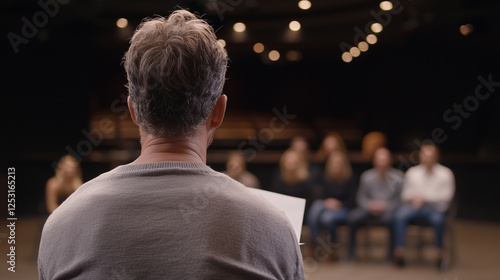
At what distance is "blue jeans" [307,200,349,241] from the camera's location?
5.64 meters

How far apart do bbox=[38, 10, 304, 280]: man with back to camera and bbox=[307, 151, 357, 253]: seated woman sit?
495 centimetres

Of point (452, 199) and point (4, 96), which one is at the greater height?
point (4, 96)

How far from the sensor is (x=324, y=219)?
568 centimetres

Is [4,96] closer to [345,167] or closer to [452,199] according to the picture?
[345,167]

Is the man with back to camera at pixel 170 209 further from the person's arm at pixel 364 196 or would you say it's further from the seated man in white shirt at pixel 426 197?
the person's arm at pixel 364 196

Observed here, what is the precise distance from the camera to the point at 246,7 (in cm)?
833

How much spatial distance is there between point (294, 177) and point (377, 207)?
0.97 meters

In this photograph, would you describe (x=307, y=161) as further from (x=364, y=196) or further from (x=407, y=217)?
(x=407, y=217)

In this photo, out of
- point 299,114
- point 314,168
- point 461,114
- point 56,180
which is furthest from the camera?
point 299,114

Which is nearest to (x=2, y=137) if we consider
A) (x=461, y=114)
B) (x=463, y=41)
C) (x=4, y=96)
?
(x=4, y=96)

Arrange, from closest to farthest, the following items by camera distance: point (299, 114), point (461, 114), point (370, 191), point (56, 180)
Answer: point (56, 180)
point (370, 191)
point (461, 114)
point (299, 114)

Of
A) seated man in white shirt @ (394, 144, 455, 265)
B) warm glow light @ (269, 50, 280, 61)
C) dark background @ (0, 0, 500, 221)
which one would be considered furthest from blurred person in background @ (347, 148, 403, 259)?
warm glow light @ (269, 50, 280, 61)

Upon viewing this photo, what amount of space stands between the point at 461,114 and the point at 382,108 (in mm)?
1969

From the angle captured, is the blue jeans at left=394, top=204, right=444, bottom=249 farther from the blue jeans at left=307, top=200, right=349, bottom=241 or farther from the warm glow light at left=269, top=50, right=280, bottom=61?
the warm glow light at left=269, top=50, right=280, bottom=61
